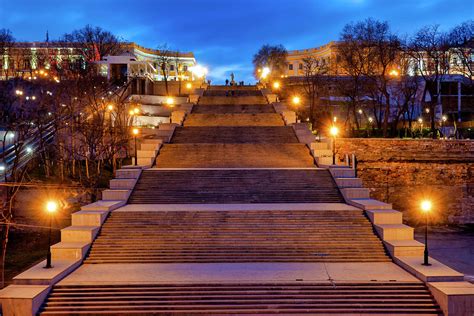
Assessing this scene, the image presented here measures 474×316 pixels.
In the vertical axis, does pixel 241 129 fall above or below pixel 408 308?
above

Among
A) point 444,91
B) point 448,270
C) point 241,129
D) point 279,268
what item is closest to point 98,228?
point 279,268

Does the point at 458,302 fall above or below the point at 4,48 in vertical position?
below

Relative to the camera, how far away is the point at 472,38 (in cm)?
3916

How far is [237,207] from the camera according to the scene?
643 inches

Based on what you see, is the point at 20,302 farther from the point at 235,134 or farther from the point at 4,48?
the point at 4,48

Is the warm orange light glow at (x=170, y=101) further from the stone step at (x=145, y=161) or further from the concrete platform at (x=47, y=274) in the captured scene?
the concrete platform at (x=47, y=274)

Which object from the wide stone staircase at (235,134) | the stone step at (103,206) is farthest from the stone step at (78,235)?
the wide stone staircase at (235,134)

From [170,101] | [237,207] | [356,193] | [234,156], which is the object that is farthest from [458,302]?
[170,101]

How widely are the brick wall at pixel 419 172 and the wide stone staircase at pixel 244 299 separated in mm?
17951

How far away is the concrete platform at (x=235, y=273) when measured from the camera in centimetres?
1117

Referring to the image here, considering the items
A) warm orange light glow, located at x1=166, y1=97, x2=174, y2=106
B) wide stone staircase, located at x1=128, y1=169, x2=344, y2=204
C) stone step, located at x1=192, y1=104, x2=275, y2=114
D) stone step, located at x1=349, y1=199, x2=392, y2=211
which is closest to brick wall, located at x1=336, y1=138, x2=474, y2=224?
stone step, located at x1=192, y1=104, x2=275, y2=114

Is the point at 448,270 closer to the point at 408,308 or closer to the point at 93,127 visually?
the point at 408,308

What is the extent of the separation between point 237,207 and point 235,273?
4835mm

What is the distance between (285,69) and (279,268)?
77.3m
